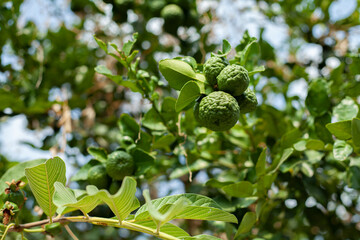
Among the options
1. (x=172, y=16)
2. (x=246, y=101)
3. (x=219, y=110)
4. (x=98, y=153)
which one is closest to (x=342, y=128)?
(x=246, y=101)

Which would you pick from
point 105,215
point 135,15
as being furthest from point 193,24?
point 105,215

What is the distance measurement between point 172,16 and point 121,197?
117 centimetres

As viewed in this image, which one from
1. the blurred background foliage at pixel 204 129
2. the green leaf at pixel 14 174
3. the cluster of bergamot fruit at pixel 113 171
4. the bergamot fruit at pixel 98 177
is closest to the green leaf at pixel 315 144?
Result: the blurred background foliage at pixel 204 129

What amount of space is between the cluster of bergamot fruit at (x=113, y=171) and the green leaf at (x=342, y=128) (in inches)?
26.1

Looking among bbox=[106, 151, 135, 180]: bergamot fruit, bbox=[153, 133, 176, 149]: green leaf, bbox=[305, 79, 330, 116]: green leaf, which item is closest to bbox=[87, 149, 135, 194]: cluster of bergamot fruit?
bbox=[106, 151, 135, 180]: bergamot fruit

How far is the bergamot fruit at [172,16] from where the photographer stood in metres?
1.69

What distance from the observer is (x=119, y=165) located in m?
1.15

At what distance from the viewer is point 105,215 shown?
178cm

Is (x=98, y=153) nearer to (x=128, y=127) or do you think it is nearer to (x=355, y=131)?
(x=128, y=127)

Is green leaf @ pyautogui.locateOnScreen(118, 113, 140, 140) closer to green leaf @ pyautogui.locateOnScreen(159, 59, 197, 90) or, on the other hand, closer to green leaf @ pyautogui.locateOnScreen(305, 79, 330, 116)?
green leaf @ pyautogui.locateOnScreen(159, 59, 197, 90)

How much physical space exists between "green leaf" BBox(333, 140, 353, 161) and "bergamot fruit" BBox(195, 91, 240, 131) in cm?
37

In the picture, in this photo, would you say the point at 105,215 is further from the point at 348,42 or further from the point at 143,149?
the point at 348,42

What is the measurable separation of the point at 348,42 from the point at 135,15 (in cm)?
139

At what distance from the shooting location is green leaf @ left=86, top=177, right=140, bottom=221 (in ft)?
2.28
